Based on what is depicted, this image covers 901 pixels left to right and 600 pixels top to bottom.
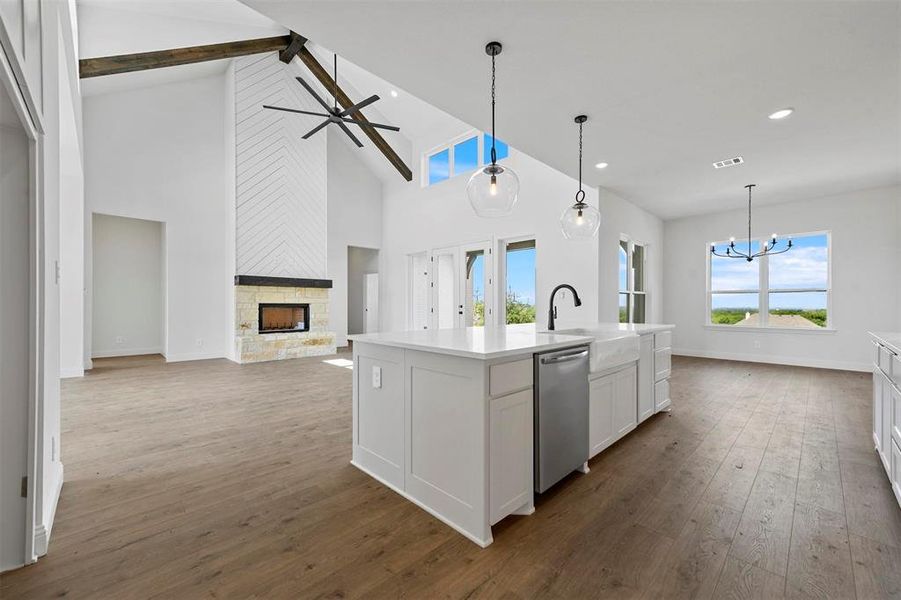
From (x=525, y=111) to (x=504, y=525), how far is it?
3073 mm

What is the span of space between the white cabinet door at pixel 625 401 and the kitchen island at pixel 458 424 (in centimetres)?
82

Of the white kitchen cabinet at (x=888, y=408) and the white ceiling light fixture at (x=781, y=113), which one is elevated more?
the white ceiling light fixture at (x=781, y=113)

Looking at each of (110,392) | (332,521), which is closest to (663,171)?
(332,521)

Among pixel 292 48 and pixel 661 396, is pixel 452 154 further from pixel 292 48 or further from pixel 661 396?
pixel 661 396

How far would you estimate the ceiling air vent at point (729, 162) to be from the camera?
4.43 meters

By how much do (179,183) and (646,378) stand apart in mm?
7838

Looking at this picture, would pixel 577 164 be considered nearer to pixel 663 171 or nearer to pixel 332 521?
pixel 663 171

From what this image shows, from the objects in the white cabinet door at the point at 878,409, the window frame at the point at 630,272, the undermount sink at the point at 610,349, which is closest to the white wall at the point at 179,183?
the undermount sink at the point at 610,349

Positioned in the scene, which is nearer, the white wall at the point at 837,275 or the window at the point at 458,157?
the white wall at the point at 837,275

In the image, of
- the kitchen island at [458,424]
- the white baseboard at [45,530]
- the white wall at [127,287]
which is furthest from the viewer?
the white wall at [127,287]

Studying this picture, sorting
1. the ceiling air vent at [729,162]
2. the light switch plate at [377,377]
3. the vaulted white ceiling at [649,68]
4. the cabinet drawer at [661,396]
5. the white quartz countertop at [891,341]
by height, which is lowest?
the cabinet drawer at [661,396]

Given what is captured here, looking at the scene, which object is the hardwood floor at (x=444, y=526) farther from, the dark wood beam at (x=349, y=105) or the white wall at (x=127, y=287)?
the dark wood beam at (x=349, y=105)

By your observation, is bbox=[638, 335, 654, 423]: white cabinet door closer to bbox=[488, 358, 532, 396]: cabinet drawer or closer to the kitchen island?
the kitchen island

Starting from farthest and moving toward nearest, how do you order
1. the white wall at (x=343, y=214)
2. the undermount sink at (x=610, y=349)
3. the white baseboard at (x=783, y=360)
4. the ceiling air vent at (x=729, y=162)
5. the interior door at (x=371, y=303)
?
the interior door at (x=371, y=303) → the white wall at (x=343, y=214) → the white baseboard at (x=783, y=360) → the ceiling air vent at (x=729, y=162) → the undermount sink at (x=610, y=349)
